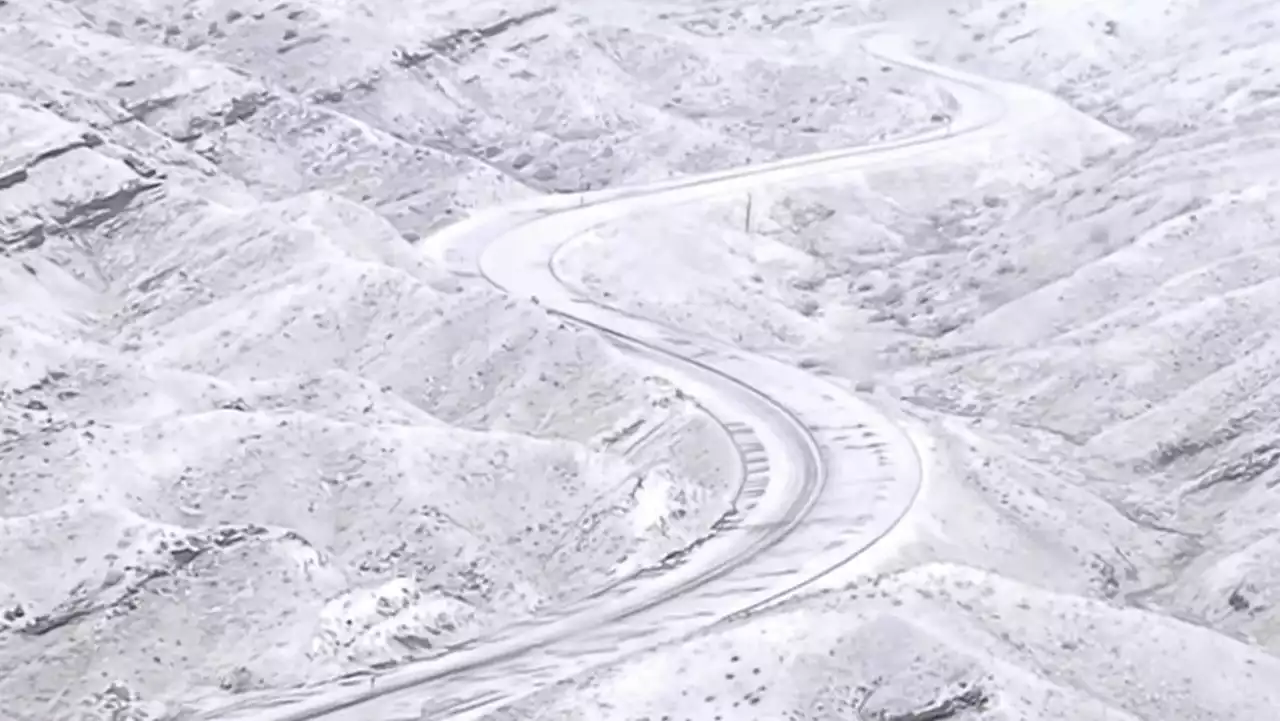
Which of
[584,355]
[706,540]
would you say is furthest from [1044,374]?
[706,540]

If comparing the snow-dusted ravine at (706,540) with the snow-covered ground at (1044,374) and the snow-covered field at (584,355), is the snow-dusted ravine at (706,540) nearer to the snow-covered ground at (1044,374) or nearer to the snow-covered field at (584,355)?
the snow-covered field at (584,355)

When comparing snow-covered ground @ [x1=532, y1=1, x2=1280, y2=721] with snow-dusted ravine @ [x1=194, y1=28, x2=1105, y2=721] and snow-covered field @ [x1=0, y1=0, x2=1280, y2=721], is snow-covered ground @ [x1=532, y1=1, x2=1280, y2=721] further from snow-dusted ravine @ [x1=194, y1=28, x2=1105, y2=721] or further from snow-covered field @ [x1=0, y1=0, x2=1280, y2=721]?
snow-dusted ravine @ [x1=194, y1=28, x2=1105, y2=721]

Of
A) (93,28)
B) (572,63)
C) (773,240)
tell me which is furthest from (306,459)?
(572,63)

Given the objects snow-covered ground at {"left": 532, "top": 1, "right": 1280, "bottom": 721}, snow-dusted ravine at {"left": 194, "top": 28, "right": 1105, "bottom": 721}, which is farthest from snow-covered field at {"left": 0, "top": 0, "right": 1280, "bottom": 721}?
snow-dusted ravine at {"left": 194, "top": 28, "right": 1105, "bottom": 721}

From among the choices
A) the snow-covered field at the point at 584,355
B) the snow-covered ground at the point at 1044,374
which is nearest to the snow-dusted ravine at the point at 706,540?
the snow-covered field at the point at 584,355

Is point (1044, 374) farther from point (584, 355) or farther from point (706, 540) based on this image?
point (706, 540)

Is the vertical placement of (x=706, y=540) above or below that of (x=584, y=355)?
above
